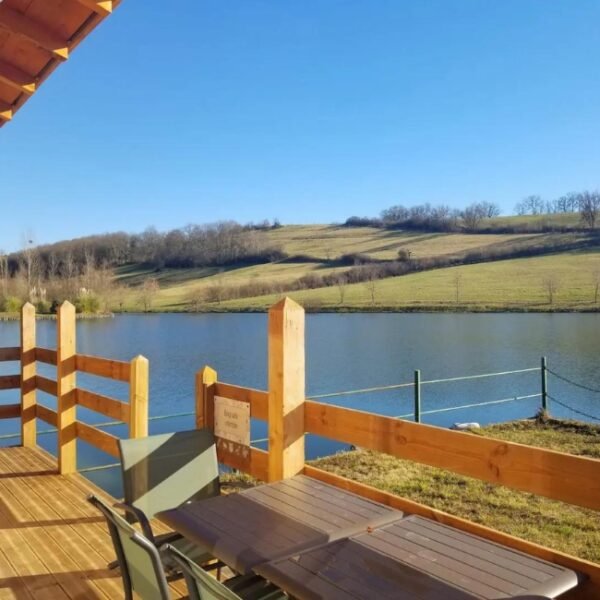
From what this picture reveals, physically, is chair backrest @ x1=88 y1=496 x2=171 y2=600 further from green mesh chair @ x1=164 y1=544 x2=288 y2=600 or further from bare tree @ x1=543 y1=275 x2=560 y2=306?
bare tree @ x1=543 y1=275 x2=560 y2=306

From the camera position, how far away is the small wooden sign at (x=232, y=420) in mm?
3028

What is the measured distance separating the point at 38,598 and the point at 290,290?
40443 mm

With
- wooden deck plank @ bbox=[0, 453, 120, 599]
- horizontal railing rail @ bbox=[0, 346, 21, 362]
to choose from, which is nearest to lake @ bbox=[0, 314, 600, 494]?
horizontal railing rail @ bbox=[0, 346, 21, 362]

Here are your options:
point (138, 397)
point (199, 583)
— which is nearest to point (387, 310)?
point (138, 397)

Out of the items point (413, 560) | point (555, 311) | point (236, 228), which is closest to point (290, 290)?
point (555, 311)

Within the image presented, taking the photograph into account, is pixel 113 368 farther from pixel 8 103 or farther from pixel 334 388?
pixel 334 388

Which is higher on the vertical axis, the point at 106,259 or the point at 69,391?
the point at 106,259

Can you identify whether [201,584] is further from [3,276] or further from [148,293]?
[148,293]

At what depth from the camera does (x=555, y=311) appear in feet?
104

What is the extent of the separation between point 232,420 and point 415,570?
1638mm

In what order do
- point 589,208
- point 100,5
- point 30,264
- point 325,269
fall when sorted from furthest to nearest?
point 589,208 < point 325,269 < point 30,264 < point 100,5

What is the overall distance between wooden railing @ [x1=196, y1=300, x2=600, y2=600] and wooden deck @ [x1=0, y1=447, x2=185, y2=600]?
823 mm

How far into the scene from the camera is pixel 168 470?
2676mm

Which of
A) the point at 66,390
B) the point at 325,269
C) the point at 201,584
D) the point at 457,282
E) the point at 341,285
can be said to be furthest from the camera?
the point at 325,269
